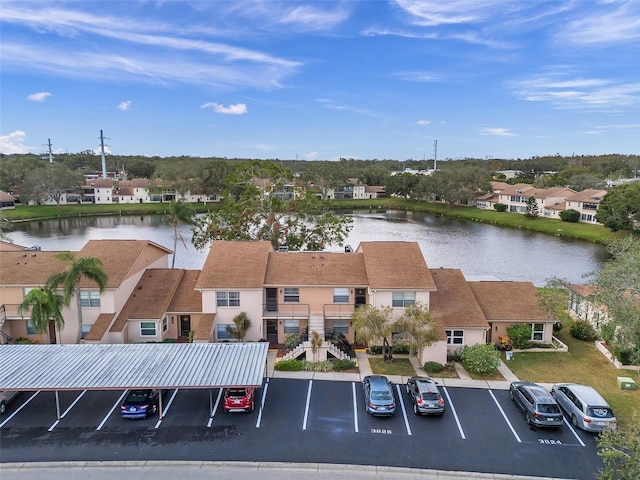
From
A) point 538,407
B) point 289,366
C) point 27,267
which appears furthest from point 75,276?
point 538,407

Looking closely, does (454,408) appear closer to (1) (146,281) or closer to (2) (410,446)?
(2) (410,446)

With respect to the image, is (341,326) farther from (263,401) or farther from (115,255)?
(115,255)

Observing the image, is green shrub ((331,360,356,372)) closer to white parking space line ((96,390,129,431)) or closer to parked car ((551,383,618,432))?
parked car ((551,383,618,432))

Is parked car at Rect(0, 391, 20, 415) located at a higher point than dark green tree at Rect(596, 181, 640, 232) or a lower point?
lower

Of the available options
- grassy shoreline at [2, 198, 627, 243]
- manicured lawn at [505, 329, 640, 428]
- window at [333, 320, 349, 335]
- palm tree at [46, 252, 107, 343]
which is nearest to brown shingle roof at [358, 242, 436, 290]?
window at [333, 320, 349, 335]

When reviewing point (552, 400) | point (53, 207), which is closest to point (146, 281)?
point (552, 400)
